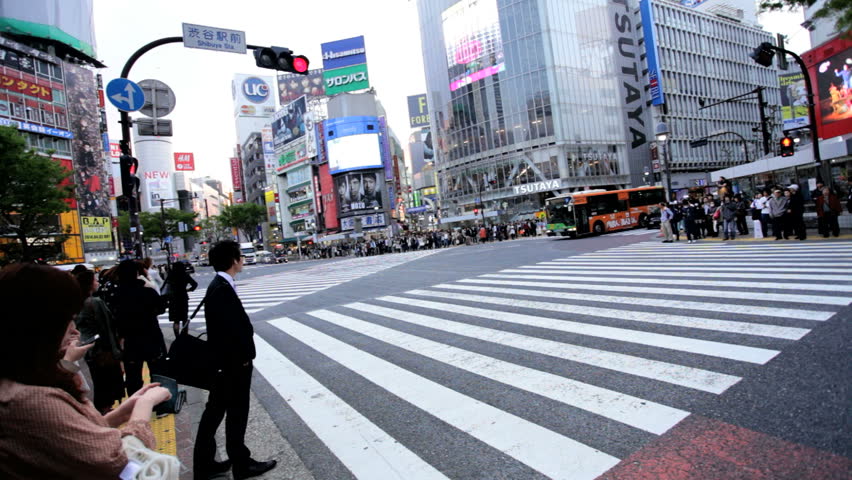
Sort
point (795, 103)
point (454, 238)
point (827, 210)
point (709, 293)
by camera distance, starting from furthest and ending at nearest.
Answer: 1. point (454, 238)
2. point (795, 103)
3. point (827, 210)
4. point (709, 293)

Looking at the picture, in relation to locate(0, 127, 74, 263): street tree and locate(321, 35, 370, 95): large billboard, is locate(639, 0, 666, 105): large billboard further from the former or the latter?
locate(0, 127, 74, 263): street tree

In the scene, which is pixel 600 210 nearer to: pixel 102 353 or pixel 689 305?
pixel 689 305

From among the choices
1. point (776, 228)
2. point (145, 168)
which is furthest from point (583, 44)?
point (145, 168)

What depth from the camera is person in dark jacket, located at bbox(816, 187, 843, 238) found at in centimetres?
1266

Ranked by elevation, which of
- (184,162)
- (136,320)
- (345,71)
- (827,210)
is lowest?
(827,210)

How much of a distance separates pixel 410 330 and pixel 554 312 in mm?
2303

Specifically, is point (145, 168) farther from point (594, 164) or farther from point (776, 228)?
point (776, 228)

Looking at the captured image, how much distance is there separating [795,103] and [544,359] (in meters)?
41.3

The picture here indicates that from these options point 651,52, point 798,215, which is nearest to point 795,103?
point 651,52

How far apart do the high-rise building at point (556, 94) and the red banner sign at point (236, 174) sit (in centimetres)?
6472

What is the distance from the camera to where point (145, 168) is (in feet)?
368

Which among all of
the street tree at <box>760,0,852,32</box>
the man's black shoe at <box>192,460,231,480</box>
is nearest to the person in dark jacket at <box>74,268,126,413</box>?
the man's black shoe at <box>192,460,231,480</box>

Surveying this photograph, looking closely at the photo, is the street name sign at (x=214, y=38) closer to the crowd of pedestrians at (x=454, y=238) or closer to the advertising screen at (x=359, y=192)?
the crowd of pedestrians at (x=454, y=238)

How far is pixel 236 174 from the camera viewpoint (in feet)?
367
